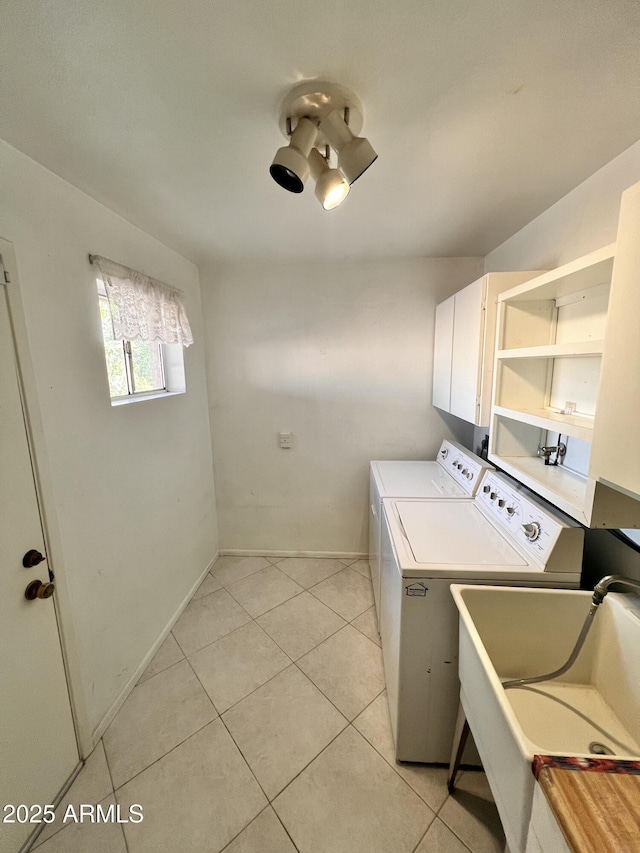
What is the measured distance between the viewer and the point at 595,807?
0.57 metres

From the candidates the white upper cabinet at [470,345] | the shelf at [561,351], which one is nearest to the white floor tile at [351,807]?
the white upper cabinet at [470,345]

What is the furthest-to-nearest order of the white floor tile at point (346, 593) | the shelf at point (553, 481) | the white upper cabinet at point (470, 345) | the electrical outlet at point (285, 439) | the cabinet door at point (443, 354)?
the electrical outlet at point (285, 439), the white floor tile at point (346, 593), the cabinet door at point (443, 354), the white upper cabinet at point (470, 345), the shelf at point (553, 481)

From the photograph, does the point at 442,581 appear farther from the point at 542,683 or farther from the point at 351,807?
the point at 351,807

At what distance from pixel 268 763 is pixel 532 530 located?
1.49m

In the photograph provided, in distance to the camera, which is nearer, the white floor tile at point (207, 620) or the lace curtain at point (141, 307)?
the lace curtain at point (141, 307)

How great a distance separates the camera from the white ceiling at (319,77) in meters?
0.70

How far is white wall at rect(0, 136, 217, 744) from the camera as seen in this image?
1168 mm

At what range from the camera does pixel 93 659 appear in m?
1.41

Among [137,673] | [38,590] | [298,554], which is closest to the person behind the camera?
[38,590]

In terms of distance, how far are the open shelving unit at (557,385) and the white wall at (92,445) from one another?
6.18 ft

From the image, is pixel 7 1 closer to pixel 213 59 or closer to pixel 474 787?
pixel 213 59

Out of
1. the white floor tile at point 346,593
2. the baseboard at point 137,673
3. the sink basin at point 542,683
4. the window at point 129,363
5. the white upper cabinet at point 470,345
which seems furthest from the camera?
the white floor tile at point 346,593

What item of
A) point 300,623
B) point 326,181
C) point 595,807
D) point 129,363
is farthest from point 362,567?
point 326,181

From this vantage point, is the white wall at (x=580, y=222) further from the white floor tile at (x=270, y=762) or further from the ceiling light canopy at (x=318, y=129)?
the white floor tile at (x=270, y=762)
